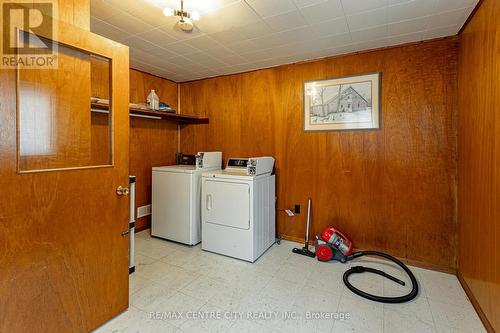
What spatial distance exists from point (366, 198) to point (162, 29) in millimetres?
2833

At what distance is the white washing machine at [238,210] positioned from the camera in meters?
2.75

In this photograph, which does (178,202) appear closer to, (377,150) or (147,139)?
(147,139)

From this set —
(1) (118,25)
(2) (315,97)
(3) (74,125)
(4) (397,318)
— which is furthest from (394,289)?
(1) (118,25)

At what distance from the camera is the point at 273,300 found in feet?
6.81

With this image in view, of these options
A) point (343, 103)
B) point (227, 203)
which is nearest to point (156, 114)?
point (227, 203)

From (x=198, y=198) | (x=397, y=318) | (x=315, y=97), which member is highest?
(x=315, y=97)

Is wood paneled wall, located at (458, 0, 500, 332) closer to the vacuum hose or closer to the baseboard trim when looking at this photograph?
the baseboard trim

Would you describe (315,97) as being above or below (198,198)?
above

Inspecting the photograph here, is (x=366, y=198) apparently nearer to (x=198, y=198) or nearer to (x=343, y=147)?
(x=343, y=147)

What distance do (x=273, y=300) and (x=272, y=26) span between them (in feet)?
8.08

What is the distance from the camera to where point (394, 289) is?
87.5 inches

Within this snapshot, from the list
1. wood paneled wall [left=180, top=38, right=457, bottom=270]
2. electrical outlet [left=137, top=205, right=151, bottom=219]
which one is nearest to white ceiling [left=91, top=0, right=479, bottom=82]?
wood paneled wall [left=180, top=38, right=457, bottom=270]

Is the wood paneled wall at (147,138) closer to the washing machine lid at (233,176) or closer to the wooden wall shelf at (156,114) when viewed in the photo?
the wooden wall shelf at (156,114)

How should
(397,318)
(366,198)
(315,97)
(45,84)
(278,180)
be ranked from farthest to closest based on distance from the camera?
(278,180)
(315,97)
(366,198)
(397,318)
(45,84)
